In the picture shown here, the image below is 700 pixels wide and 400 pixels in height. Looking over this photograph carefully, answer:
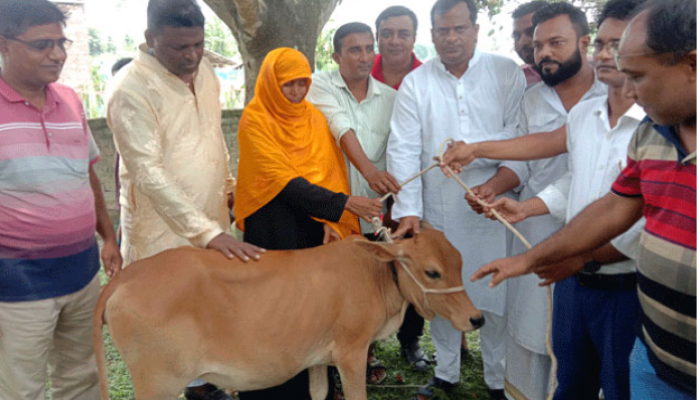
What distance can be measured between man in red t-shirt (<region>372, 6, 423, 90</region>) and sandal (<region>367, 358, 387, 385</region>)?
219 centimetres

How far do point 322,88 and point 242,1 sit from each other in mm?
3352

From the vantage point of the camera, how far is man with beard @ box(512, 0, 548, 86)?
4.62 meters

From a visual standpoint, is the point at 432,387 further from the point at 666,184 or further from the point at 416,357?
the point at 666,184

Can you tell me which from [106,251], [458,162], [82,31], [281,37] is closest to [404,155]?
[458,162]

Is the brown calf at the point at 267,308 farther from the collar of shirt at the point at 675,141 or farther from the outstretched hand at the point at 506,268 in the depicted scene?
the collar of shirt at the point at 675,141

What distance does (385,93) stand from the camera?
431cm

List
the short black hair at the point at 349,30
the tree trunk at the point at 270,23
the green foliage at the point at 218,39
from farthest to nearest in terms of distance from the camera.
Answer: the green foliage at the point at 218,39, the tree trunk at the point at 270,23, the short black hair at the point at 349,30

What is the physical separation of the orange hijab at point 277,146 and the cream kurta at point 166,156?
0.65 feet

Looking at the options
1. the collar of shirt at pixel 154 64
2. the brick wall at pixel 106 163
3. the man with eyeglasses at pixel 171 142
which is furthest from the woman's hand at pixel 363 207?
the brick wall at pixel 106 163

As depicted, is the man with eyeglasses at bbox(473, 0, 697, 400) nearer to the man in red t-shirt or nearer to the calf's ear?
the calf's ear

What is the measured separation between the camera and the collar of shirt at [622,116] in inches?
105

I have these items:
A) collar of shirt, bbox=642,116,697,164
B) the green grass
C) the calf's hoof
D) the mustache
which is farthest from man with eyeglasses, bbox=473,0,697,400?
the calf's hoof

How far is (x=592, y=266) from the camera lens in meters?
2.63

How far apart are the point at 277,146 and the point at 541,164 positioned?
1.60 meters
